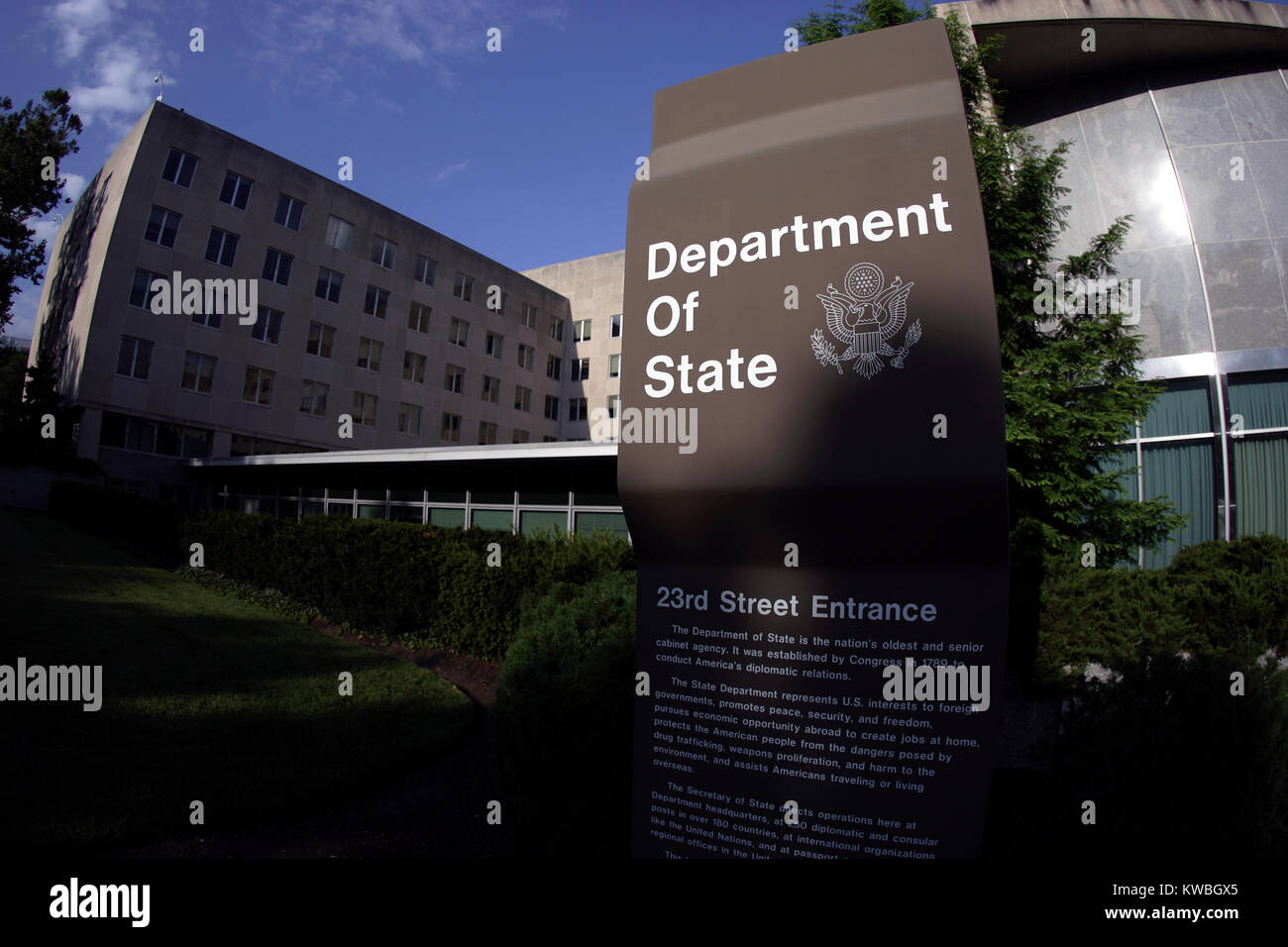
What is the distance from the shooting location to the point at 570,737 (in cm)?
450

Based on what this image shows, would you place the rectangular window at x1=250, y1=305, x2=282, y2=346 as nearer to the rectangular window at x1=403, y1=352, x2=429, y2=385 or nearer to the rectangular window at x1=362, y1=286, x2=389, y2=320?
the rectangular window at x1=362, y1=286, x2=389, y2=320

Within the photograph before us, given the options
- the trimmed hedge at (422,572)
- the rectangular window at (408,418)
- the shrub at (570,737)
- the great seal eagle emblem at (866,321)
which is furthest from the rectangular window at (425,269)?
the great seal eagle emblem at (866,321)

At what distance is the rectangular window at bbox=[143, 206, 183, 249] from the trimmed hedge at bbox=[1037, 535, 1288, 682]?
132ft

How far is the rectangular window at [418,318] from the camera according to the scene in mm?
44844

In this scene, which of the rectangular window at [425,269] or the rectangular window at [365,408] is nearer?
the rectangular window at [365,408]

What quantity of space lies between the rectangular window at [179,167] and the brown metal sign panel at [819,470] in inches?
1600

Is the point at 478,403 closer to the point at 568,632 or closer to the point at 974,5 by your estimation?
the point at 974,5

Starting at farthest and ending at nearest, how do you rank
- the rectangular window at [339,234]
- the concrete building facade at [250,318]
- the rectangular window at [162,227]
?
the rectangular window at [339,234], the rectangular window at [162,227], the concrete building facade at [250,318]

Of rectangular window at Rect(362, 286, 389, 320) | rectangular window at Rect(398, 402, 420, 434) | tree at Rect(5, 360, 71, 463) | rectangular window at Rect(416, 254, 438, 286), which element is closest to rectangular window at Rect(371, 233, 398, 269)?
rectangular window at Rect(362, 286, 389, 320)

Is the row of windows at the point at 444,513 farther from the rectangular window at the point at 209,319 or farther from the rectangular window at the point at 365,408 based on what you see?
the rectangular window at the point at 365,408

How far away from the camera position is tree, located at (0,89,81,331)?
35.2 m
